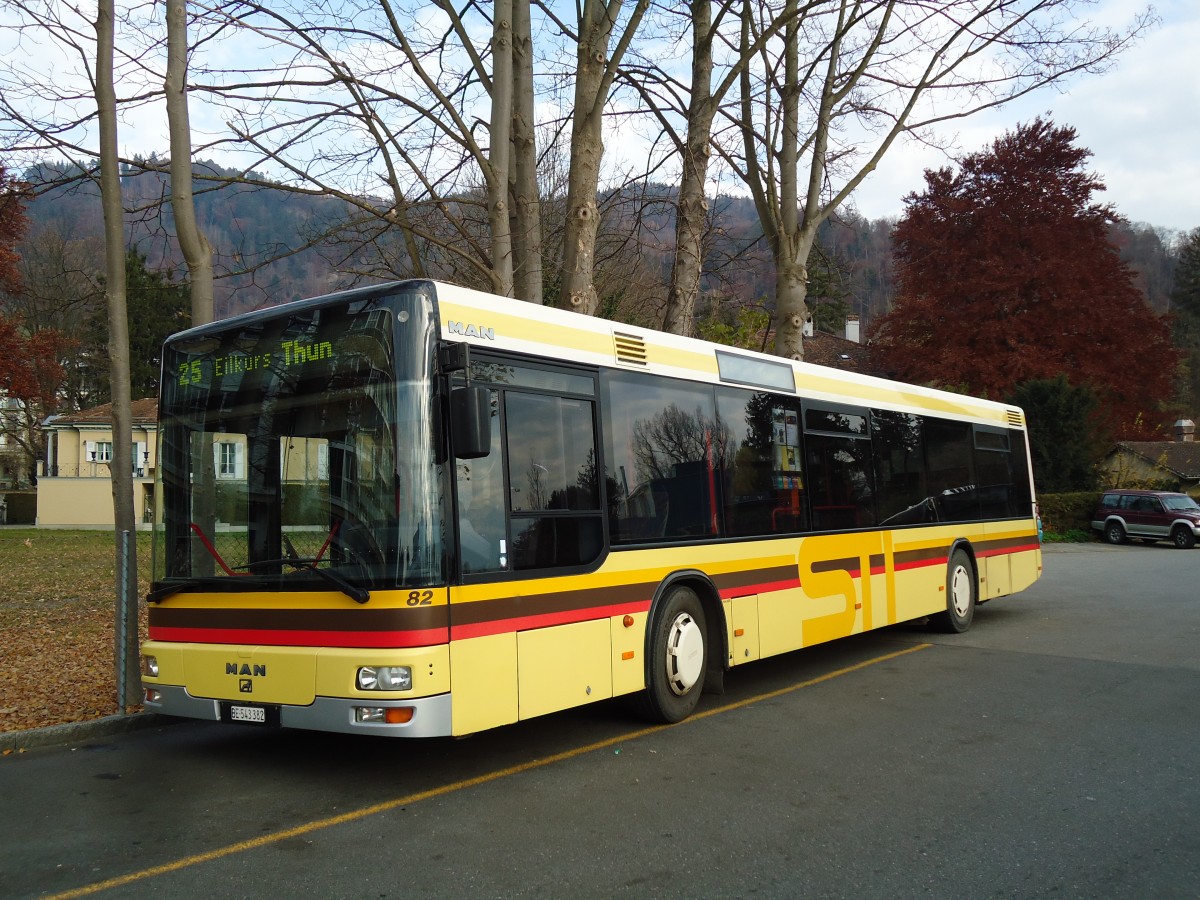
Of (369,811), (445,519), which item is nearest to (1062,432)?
(445,519)

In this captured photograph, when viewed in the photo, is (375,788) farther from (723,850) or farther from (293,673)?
(723,850)

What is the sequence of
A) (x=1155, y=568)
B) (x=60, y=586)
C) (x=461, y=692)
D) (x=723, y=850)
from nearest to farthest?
(x=723, y=850) → (x=461, y=692) → (x=60, y=586) → (x=1155, y=568)

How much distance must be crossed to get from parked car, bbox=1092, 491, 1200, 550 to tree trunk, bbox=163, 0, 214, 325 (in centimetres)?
3072

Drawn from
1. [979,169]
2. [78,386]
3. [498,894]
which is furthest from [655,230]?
[78,386]

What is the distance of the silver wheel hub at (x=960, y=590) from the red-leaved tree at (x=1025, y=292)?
27558 millimetres

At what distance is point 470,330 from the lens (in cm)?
630

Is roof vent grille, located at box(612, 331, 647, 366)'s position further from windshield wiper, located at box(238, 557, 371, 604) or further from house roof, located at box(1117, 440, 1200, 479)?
house roof, located at box(1117, 440, 1200, 479)

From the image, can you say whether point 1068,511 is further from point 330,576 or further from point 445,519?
point 330,576

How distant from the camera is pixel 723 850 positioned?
4887mm

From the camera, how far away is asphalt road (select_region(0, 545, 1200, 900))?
14.9 feet

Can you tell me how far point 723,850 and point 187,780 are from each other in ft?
11.3

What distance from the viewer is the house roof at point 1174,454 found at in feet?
157

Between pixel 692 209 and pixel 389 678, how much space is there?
10.6 meters

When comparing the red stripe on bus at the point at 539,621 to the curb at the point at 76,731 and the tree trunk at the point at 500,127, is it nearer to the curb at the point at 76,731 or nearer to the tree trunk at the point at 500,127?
the curb at the point at 76,731
